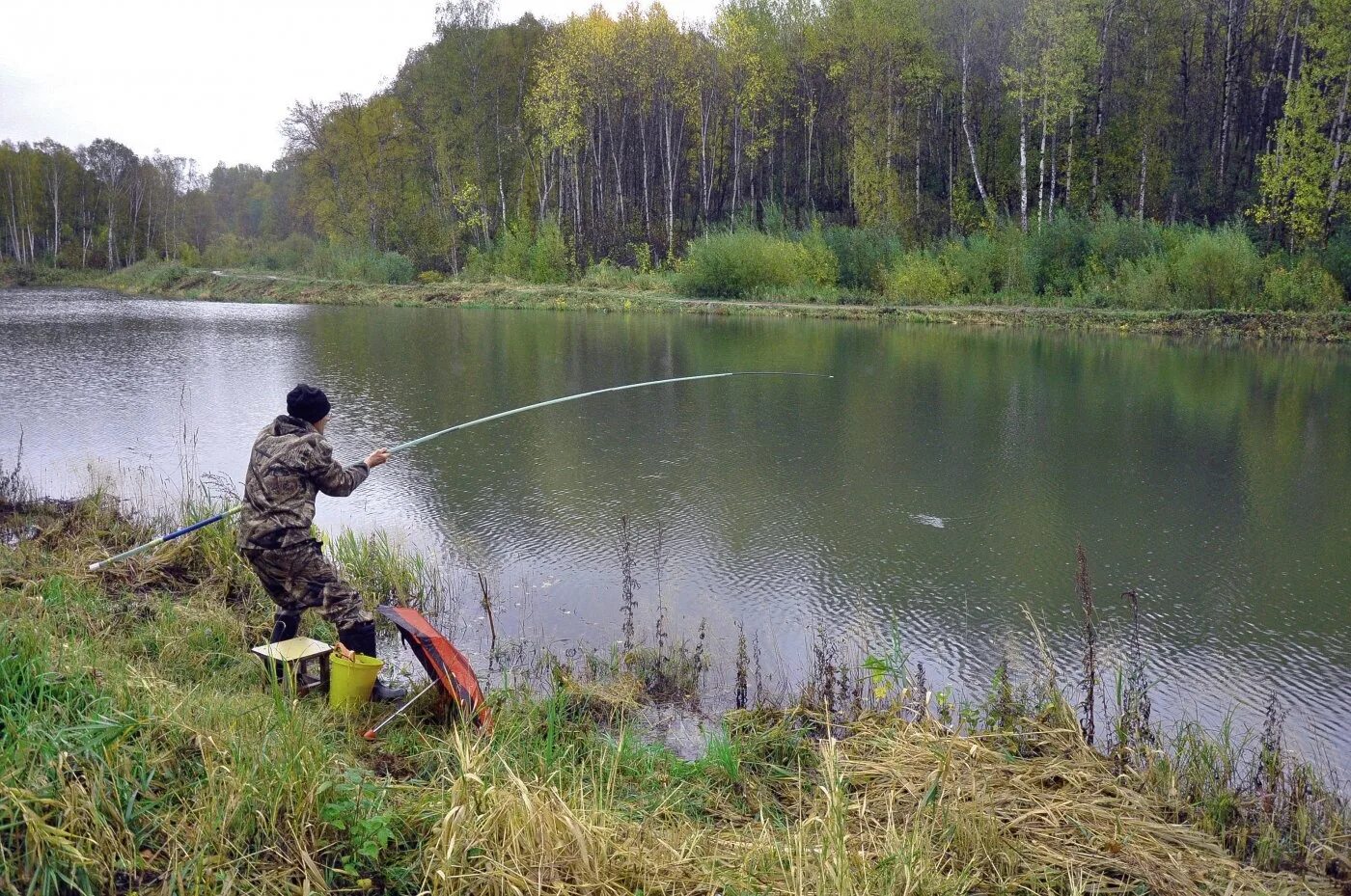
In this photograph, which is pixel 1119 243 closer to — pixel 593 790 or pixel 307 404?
pixel 307 404

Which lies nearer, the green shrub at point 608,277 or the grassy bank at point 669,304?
the grassy bank at point 669,304

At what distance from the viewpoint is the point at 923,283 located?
31797 mm

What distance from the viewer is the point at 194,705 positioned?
3.49 meters

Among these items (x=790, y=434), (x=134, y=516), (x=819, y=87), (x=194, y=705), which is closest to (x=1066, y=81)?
(x=819, y=87)

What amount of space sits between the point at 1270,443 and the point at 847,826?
1149 cm

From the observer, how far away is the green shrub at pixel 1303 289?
2492cm

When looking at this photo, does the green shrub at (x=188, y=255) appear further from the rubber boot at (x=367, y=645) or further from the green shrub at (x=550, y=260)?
the rubber boot at (x=367, y=645)

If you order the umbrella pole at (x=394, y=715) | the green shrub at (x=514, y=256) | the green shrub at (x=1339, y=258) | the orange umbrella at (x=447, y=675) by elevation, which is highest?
the green shrub at (x=514, y=256)

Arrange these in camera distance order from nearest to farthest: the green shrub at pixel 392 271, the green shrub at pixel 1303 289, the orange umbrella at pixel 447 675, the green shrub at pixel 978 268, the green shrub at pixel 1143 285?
the orange umbrella at pixel 447 675, the green shrub at pixel 1303 289, the green shrub at pixel 1143 285, the green shrub at pixel 978 268, the green shrub at pixel 392 271

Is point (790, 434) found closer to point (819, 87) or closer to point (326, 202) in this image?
point (819, 87)

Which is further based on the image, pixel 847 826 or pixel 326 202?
pixel 326 202

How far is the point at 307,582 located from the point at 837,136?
142 ft

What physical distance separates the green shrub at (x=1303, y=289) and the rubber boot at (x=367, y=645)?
26892 millimetres

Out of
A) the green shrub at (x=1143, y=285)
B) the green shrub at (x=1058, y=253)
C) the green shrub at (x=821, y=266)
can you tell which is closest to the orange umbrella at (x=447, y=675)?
the green shrub at (x=1143, y=285)
